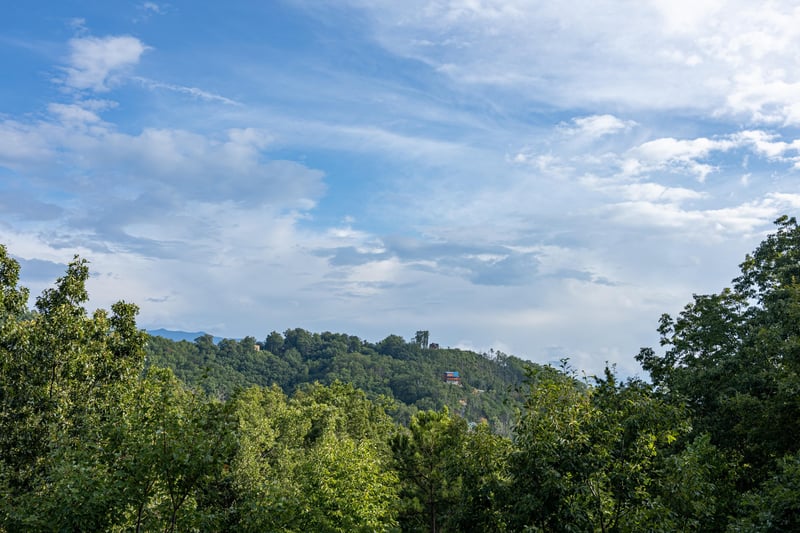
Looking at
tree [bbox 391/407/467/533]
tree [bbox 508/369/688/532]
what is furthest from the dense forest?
tree [bbox 391/407/467/533]

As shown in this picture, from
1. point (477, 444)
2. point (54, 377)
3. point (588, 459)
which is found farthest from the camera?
point (477, 444)

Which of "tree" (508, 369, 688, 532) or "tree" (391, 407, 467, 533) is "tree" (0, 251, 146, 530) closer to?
"tree" (508, 369, 688, 532)

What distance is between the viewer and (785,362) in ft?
65.5

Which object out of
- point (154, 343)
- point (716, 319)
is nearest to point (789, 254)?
point (716, 319)

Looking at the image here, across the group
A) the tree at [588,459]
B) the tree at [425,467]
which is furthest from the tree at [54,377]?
the tree at [425,467]

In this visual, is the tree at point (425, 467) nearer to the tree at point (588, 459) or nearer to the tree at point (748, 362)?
the tree at point (748, 362)

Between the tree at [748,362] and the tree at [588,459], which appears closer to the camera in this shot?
the tree at [588,459]

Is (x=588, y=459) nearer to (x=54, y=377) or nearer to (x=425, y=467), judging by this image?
(x=54, y=377)

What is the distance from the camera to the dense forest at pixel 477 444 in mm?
11516

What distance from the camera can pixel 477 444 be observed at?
20016mm

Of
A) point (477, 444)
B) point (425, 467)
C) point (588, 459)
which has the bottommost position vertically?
point (425, 467)

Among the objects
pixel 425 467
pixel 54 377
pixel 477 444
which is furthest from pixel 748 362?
pixel 54 377

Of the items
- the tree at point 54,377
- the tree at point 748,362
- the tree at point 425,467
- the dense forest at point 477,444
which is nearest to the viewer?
the dense forest at point 477,444

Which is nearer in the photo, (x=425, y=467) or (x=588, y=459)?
(x=588, y=459)
